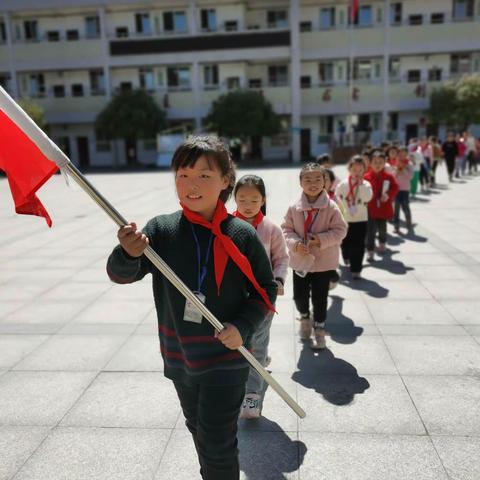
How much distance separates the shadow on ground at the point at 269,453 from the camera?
9.18 ft

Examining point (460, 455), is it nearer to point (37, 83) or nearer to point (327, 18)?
point (327, 18)

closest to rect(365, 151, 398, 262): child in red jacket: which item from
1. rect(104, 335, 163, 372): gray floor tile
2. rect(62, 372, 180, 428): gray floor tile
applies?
rect(104, 335, 163, 372): gray floor tile

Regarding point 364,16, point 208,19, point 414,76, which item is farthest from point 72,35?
point 414,76

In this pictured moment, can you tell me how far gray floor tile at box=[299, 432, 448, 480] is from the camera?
8.98 feet

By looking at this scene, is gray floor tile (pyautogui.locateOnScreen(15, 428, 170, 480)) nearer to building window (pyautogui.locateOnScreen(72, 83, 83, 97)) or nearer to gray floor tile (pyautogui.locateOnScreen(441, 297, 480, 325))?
gray floor tile (pyautogui.locateOnScreen(441, 297, 480, 325))

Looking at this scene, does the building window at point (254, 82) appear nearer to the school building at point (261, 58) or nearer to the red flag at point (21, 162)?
the school building at point (261, 58)

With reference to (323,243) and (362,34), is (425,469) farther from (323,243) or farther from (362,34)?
(362,34)

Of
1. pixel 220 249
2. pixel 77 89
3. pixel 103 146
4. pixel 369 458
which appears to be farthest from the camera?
pixel 103 146

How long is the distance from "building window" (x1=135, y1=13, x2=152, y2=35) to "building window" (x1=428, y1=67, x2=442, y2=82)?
68.8 ft

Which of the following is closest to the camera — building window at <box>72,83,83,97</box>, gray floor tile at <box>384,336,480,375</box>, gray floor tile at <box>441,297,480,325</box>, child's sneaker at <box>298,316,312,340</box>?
gray floor tile at <box>384,336,480,375</box>

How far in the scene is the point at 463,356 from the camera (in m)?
4.16

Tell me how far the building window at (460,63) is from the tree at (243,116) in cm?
1364

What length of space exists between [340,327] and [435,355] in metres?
0.99

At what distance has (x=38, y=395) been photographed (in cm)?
372
